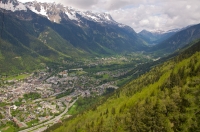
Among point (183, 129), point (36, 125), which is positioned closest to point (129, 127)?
point (183, 129)

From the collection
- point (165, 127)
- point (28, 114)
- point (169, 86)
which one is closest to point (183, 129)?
point (165, 127)

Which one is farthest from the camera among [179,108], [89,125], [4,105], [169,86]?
[4,105]

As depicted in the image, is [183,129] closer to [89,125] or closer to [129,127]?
[129,127]

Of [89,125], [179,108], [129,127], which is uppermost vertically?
[179,108]

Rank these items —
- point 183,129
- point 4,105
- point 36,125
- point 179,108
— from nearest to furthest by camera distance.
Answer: point 183,129, point 179,108, point 36,125, point 4,105

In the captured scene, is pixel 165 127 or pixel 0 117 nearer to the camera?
pixel 165 127

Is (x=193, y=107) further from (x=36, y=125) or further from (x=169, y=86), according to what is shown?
(x=36, y=125)

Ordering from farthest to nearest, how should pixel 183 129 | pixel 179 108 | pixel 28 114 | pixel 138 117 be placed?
pixel 28 114
pixel 138 117
pixel 179 108
pixel 183 129

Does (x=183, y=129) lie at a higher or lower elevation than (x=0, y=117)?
higher

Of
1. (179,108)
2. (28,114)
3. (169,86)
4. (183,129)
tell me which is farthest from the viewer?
(28,114)
